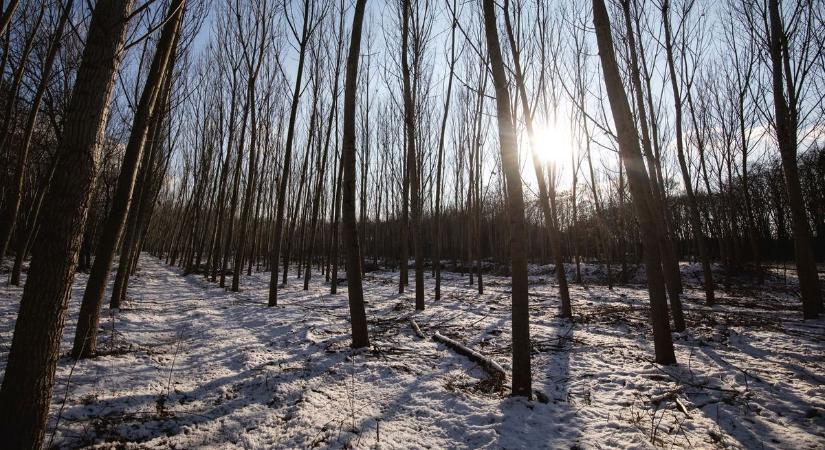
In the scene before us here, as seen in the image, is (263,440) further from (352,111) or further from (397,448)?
(352,111)

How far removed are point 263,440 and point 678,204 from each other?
4183 cm

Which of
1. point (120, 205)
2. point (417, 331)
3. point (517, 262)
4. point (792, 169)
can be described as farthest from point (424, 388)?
point (792, 169)

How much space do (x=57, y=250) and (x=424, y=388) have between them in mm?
2784

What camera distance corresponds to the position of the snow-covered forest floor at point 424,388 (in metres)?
2.38

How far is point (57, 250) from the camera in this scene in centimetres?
184

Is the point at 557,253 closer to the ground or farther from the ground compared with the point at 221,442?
farther from the ground

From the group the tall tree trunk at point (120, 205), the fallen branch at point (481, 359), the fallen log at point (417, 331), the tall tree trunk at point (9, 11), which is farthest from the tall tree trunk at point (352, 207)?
the tall tree trunk at point (9, 11)

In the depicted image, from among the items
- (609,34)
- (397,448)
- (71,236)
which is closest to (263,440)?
(397,448)

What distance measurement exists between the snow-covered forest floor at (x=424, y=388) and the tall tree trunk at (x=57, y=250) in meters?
0.45

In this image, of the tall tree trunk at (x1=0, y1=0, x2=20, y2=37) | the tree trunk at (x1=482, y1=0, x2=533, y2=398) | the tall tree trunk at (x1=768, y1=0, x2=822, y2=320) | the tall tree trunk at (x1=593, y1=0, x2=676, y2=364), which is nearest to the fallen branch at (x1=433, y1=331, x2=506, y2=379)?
the tree trunk at (x1=482, y1=0, x2=533, y2=398)

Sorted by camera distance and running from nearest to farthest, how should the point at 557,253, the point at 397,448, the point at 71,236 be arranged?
the point at 71,236 → the point at 397,448 → the point at 557,253

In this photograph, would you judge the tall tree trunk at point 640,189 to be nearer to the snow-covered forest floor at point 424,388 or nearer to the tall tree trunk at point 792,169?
the snow-covered forest floor at point 424,388

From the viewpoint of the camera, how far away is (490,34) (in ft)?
10.6

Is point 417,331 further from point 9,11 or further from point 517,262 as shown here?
point 9,11
